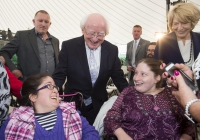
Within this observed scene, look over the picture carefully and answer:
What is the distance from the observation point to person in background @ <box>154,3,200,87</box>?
76.8 inches

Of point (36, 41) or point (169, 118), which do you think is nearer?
point (169, 118)

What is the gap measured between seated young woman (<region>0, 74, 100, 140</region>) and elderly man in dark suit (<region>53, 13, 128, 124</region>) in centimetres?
41

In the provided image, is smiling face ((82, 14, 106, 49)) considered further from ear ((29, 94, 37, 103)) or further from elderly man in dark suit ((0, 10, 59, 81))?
elderly man in dark suit ((0, 10, 59, 81))

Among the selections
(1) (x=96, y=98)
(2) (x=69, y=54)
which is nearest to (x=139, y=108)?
(1) (x=96, y=98)

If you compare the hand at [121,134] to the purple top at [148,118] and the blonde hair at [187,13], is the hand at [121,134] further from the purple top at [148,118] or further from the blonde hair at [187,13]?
the blonde hair at [187,13]

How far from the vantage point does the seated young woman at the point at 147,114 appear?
1619 millimetres

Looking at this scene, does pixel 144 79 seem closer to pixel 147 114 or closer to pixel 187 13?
pixel 147 114

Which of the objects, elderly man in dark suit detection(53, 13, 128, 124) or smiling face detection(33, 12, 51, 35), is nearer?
elderly man in dark suit detection(53, 13, 128, 124)

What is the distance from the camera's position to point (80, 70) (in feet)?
6.45

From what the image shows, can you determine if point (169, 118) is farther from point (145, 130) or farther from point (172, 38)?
point (172, 38)

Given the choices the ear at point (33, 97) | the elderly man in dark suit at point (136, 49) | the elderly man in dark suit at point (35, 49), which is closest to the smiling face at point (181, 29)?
the ear at point (33, 97)

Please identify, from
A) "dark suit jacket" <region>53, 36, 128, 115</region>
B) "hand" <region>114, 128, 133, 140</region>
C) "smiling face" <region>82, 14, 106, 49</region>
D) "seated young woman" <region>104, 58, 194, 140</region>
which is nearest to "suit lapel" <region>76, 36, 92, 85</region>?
"dark suit jacket" <region>53, 36, 128, 115</region>

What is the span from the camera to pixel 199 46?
2.01m

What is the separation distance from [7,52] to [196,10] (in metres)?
2.34
